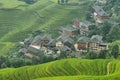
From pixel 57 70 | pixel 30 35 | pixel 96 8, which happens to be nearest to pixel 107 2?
pixel 96 8

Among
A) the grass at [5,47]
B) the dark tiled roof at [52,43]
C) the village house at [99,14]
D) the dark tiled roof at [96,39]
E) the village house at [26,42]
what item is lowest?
the grass at [5,47]

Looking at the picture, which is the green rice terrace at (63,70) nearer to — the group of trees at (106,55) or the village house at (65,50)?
the group of trees at (106,55)

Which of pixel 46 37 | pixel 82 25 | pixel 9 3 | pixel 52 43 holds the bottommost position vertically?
pixel 52 43

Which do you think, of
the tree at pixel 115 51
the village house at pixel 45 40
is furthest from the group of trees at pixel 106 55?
the village house at pixel 45 40

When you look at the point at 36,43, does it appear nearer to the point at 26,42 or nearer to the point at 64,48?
the point at 26,42

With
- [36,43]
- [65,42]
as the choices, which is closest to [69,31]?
[65,42]
